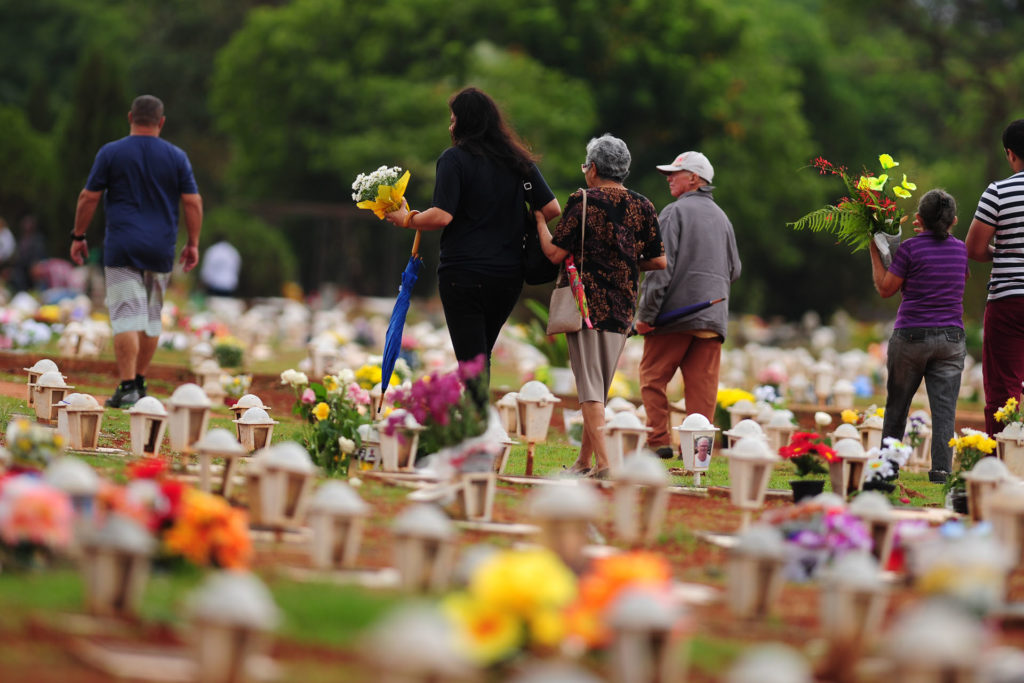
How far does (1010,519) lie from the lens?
510 centimetres

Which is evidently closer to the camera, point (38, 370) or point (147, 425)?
point (147, 425)

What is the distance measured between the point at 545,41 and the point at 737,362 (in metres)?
19.6

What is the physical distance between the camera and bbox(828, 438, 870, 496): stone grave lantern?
668 cm

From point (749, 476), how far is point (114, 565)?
2729 millimetres

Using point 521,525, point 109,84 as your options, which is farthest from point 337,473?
point 109,84

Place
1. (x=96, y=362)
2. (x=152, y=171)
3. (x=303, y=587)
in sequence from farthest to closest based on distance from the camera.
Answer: (x=96, y=362), (x=152, y=171), (x=303, y=587)

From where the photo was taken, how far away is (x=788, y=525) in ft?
17.1

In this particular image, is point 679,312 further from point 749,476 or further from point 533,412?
point 749,476

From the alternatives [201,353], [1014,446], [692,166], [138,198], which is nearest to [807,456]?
[1014,446]

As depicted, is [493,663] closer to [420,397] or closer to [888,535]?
[888,535]

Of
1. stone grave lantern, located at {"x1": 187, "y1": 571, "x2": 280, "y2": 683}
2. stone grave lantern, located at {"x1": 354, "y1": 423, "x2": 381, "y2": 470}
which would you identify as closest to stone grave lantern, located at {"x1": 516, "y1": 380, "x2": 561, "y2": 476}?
stone grave lantern, located at {"x1": 354, "y1": 423, "x2": 381, "y2": 470}

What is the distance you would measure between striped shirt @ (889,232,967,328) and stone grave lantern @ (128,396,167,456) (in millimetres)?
4086

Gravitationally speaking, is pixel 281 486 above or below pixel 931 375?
below

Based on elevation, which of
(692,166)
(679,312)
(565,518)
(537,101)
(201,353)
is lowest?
(565,518)
